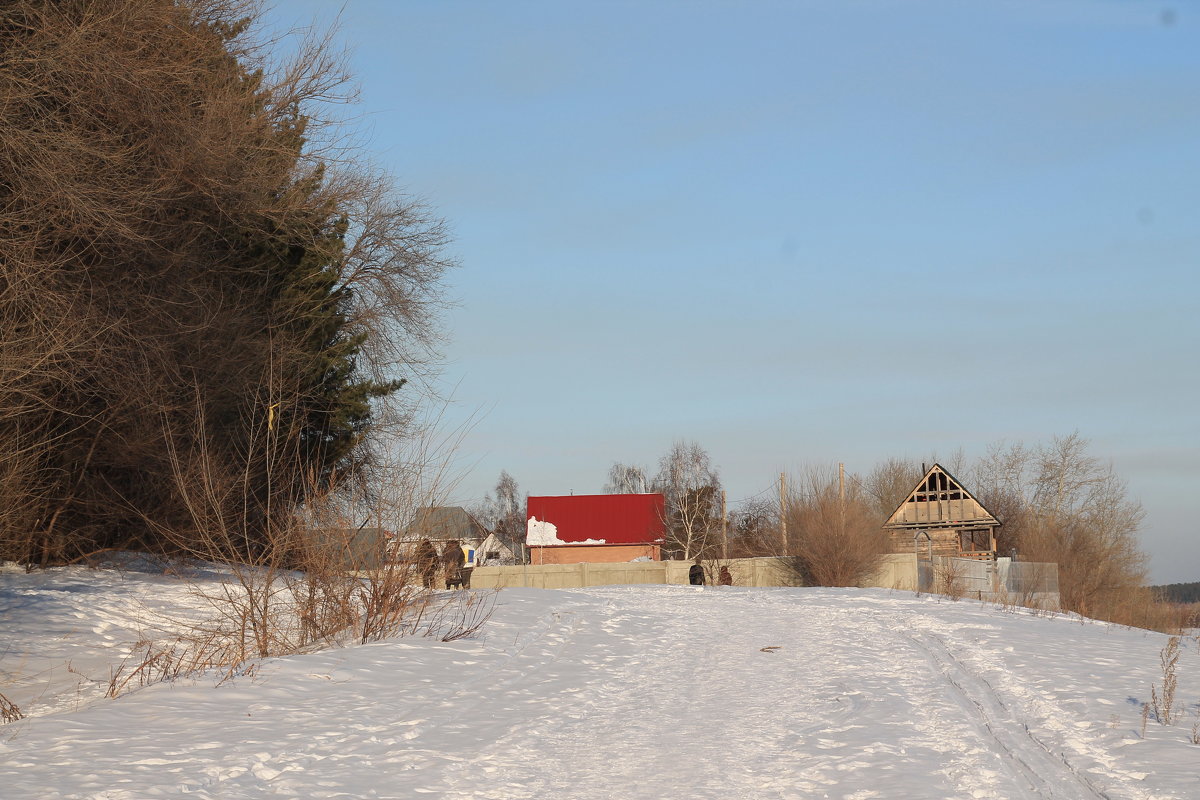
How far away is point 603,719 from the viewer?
29.8 feet

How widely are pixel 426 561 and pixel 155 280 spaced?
23.7ft

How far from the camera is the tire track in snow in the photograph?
21.7 ft

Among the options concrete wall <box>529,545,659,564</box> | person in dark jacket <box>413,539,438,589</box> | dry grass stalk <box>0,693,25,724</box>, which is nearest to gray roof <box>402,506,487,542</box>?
person in dark jacket <box>413,539,438,589</box>

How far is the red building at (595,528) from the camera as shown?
62.1 metres

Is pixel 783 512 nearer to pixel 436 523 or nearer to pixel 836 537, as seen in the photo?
pixel 836 537

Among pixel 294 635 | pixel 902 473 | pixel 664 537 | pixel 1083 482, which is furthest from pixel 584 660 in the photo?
pixel 902 473

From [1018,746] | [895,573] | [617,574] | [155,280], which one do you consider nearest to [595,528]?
[617,574]

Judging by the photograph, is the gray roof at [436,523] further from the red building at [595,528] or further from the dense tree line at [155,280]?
the red building at [595,528]

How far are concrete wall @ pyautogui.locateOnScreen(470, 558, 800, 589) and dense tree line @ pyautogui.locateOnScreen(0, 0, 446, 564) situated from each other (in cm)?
2007

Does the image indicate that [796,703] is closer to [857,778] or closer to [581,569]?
[857,778]

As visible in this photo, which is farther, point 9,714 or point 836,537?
point 836,537

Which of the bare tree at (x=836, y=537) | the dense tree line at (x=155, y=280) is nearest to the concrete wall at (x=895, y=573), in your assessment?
the bare tree at (x=836, y=537)

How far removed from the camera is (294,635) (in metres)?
12.9

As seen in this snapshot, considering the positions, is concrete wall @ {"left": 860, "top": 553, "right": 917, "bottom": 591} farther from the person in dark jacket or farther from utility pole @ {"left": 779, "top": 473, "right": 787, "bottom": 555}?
the person in dark jacket
